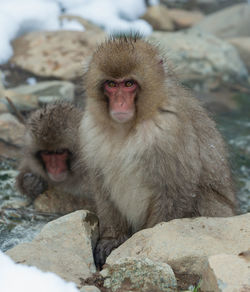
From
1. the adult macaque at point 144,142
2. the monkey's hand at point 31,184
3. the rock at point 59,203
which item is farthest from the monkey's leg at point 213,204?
the monkey's hand at point 31,184

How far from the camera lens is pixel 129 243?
10.7 ft

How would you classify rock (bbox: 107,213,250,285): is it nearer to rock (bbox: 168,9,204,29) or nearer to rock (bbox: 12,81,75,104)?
rock (bbox: 12,81,75,104)

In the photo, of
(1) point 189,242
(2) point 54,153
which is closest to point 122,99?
(1) point 189,242

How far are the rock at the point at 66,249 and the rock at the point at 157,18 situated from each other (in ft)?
22.9

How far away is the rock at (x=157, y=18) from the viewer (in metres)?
10.0

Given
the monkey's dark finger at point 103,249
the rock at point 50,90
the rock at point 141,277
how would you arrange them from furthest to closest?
the rock at point 50,90 < the monkey's dark finger at point 103,249 < the rock at point 141,277

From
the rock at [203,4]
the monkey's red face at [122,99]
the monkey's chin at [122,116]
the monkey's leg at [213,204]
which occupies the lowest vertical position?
the monkey's leg at [213,204]

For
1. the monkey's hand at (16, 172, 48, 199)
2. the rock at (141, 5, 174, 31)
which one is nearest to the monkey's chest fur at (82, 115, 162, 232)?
the monkey's hand at (16, 172, 48, 199)

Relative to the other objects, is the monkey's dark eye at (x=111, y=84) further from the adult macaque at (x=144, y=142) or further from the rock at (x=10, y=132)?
the rock at (x=10, y=132)

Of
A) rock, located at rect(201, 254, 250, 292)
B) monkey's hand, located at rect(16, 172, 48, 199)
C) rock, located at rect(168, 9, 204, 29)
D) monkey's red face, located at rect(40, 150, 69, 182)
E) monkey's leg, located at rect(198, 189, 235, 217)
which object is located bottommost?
monkey's hand, located at rect(16, 172, 48, 199)

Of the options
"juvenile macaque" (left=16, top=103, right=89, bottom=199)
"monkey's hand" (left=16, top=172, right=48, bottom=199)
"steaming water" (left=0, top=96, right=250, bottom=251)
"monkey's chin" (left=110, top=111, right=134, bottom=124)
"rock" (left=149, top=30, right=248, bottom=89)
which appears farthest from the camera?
"rock" (left=149, top=30, right=248, bottom=89)

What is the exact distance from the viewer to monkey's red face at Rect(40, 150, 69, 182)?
455 cm

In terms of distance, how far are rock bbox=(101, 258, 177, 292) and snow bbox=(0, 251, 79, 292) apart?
0.87 ft

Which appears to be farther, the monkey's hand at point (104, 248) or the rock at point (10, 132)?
the rock at point (10, 132)
